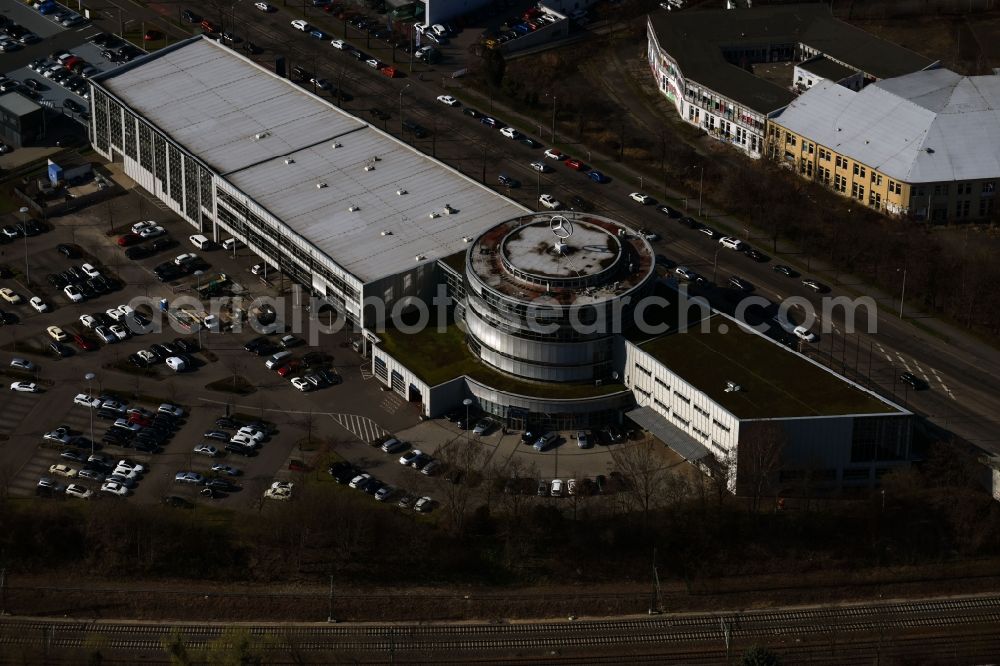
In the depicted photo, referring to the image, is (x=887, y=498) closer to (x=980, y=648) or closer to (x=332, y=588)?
(x=980, y=648)

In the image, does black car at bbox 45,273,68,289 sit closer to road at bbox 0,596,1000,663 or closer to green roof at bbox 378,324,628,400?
green roof at bbox 378,324,628,400

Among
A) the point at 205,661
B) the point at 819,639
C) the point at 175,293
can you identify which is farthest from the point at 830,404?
the point at 175,293

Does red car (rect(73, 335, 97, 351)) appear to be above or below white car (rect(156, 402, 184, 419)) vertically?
above

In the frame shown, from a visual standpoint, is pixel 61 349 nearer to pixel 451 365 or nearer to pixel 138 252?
pixel 138 252

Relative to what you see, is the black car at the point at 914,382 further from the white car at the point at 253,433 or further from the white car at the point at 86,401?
the white car at the point at 86,401

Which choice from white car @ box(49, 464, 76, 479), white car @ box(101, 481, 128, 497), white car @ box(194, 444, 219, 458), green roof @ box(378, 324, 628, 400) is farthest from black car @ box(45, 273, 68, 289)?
green roof @ box(378, 324, 628, 400)

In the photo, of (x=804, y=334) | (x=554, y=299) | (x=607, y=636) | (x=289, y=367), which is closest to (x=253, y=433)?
(x=289, y=367)
